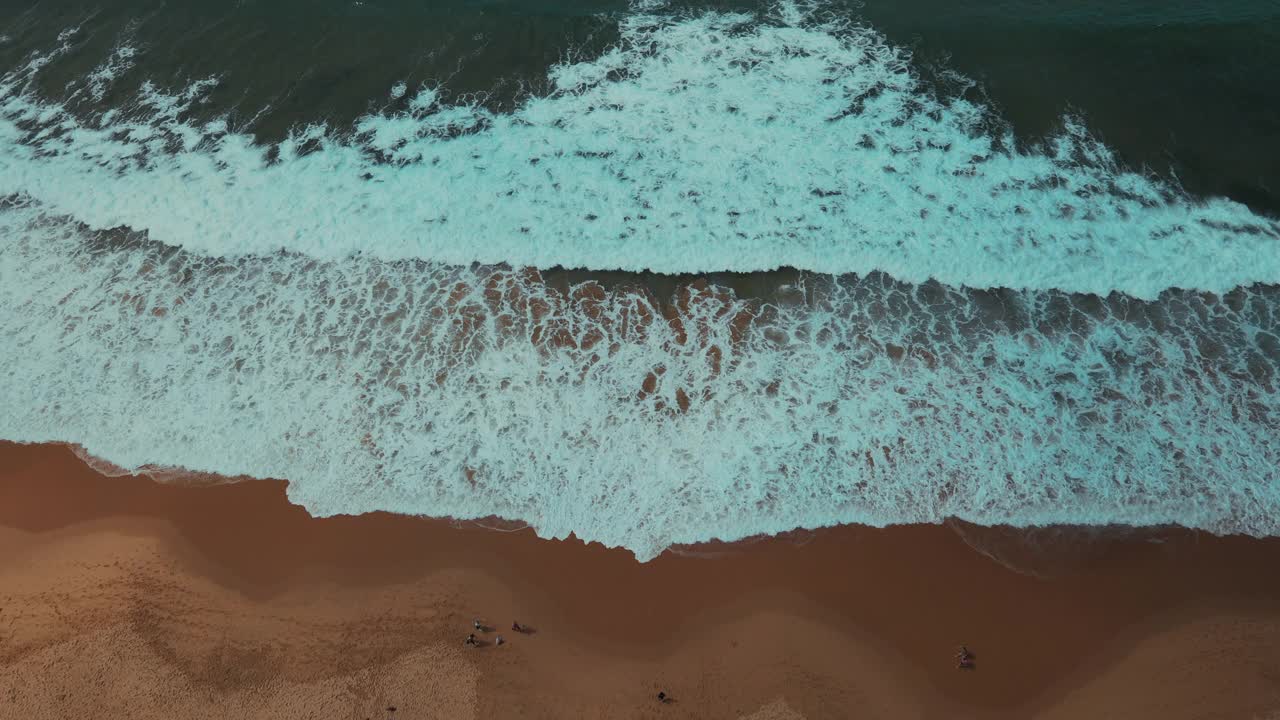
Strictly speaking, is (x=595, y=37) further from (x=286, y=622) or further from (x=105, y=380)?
(x=286, y=622)

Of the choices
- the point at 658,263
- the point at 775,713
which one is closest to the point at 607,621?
the point at 775,713

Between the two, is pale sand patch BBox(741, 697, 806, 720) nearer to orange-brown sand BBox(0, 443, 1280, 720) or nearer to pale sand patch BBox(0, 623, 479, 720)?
orange-brown sand BBox(0, 443, 1280, 720)

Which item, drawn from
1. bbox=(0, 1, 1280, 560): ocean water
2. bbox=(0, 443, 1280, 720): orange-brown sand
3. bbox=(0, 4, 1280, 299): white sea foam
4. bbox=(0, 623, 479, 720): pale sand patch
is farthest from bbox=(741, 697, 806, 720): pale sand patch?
bbox=(0, 4, 1280, 299): white sea foam

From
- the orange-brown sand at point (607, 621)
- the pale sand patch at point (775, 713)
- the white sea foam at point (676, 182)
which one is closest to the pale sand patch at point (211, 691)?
the orange-brown sand at point (607, 621)

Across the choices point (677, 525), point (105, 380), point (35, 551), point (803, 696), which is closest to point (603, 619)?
point (677, 525)

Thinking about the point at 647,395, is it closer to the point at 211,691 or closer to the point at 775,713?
the point at 775,713
